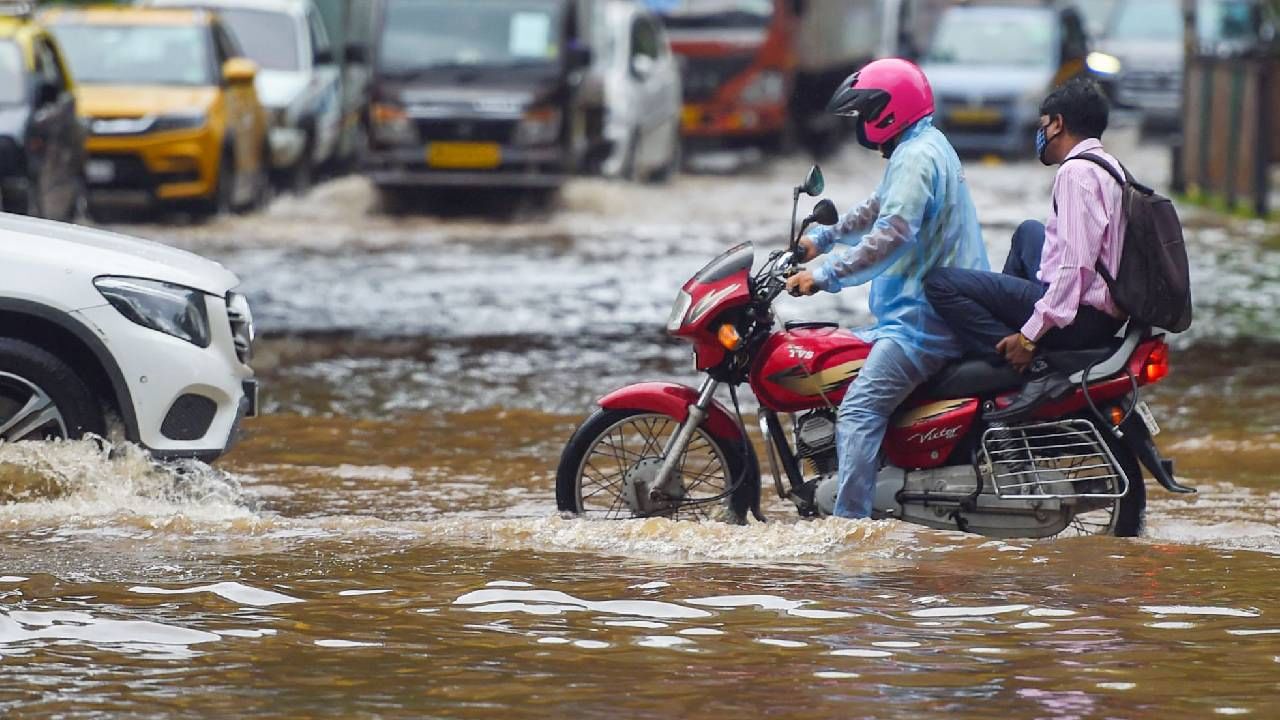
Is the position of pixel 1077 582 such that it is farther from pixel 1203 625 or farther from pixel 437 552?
pixel 437 552

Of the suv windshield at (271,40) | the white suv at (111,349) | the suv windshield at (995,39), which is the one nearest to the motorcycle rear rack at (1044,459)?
the white suv at (111,349)

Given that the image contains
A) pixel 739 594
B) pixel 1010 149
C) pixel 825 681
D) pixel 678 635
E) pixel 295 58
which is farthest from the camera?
pixel 1010 149

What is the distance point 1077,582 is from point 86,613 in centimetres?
281

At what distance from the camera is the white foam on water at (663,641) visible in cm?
645

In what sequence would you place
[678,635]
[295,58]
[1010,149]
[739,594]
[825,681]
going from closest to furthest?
[825,681] → [678,635] → [739,594] → [295,58] → [1010,149]

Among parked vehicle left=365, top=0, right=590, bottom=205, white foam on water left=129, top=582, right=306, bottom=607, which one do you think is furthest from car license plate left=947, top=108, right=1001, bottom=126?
white foam on water left=129, top=582, right=306, bottom=607

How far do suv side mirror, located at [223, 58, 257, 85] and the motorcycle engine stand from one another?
44.0ft

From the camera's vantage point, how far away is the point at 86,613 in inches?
266

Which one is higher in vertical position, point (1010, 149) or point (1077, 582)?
point (1077, 582)

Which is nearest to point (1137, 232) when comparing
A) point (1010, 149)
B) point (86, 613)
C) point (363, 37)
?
point (86, 613)

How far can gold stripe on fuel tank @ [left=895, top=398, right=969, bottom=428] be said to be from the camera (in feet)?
25.9

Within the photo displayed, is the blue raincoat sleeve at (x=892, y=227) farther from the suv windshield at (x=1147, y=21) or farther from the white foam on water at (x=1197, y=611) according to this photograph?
the suv windshield at (x=1147, y=21)

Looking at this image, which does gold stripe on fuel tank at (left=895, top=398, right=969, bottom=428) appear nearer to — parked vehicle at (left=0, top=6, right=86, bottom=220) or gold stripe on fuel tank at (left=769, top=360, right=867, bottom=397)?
gold stripe on fuel tank at (left=769, top=360, right=867, bottom=397)

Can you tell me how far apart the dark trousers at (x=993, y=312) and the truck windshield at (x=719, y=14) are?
21.7m
